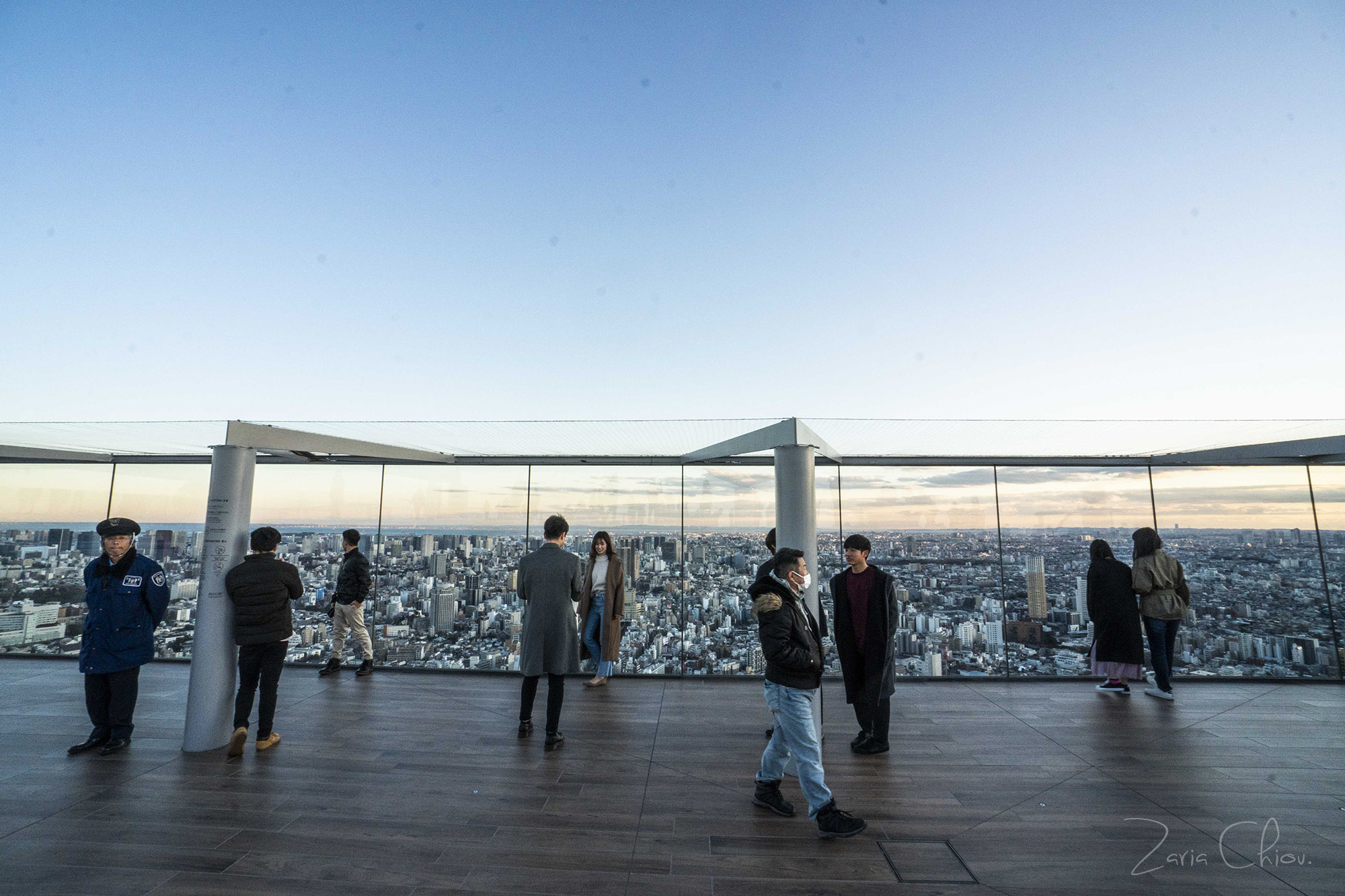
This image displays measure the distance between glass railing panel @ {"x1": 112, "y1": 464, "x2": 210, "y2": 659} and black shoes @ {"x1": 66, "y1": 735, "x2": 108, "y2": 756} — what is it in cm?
330

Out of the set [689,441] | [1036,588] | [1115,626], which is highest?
[689,441]

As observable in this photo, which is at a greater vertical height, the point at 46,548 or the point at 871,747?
the point at 46,548

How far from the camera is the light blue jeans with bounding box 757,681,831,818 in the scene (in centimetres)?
282

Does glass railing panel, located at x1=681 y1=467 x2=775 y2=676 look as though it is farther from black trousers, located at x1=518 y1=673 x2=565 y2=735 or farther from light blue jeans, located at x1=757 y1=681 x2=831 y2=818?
light blue jeans, located at x1=757 y1=681 x2=831 y2=818

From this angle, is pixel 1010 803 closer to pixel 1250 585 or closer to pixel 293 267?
pixel 1250 585

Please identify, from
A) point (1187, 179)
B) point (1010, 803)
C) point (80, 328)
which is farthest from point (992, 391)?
point (80, 328)

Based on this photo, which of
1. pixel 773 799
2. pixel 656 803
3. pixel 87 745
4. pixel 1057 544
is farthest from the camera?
pixel 1057 544

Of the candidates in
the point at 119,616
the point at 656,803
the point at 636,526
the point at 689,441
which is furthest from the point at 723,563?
the point at 119,616

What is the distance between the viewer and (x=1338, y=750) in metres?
4.11

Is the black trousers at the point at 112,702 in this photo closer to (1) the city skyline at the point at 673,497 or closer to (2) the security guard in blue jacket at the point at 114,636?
(2) the security guard in blue jacket at the point at 114,636

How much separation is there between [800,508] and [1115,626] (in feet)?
15.3

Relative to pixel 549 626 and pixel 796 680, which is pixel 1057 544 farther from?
pixel 549 626

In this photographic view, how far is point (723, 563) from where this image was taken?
6.54 meters

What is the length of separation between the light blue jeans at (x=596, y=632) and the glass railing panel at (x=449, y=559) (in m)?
1.09
